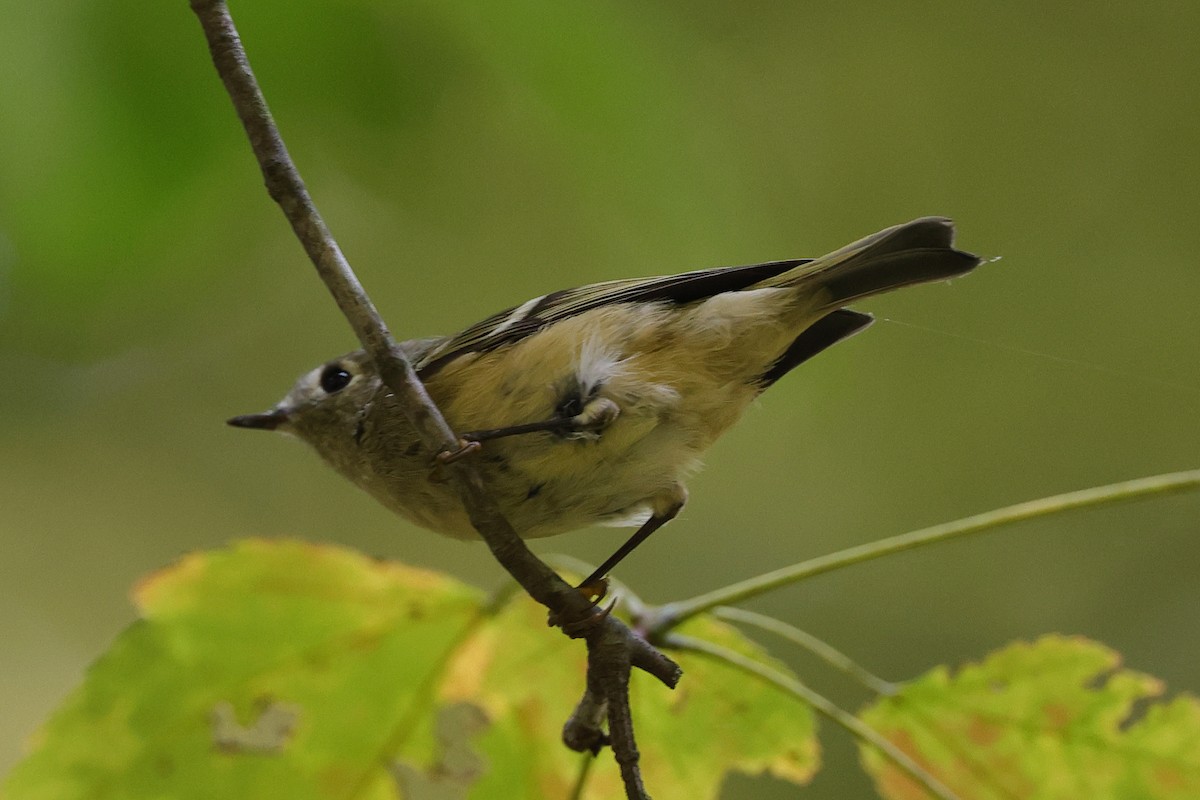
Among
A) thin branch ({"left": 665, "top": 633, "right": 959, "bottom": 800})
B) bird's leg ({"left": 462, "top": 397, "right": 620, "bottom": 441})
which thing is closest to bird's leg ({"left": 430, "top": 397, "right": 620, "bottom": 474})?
bird's leg ({"left": 462, "top": 397, "right": 620, "bottom": 441})

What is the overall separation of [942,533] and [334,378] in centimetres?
63

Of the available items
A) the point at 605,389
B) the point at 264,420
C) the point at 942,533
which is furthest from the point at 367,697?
the point at 942,533

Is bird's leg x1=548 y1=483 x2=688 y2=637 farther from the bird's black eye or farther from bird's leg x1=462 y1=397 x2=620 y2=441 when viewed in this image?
the bird's black eye

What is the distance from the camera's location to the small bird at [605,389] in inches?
35.6

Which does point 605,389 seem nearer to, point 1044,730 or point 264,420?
point 264,420

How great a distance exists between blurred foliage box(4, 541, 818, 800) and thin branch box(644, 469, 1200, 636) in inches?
3.4

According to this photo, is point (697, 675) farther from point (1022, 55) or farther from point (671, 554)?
point (1022, 55)

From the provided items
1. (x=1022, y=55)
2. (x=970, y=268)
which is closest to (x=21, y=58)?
(x=970, y=268)

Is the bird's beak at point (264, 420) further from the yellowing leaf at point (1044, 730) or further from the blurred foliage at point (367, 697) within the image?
the yellowing leaf at point (1044, 730)

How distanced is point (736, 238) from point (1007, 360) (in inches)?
15.1

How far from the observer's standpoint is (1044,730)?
964 mm

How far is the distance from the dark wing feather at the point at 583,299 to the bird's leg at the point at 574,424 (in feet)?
0.40

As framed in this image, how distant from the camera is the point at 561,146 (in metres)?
1.06

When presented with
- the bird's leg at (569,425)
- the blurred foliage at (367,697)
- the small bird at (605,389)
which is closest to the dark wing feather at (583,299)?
the small bird at (605,389)
